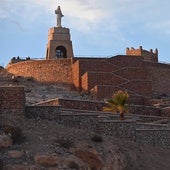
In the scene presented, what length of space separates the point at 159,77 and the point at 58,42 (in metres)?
9.32

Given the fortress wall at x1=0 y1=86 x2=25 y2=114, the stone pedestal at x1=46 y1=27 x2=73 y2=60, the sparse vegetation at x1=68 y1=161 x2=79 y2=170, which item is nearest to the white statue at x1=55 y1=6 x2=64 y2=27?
the stone pedestal at x1=46 y1=27 x2=73 y2=60

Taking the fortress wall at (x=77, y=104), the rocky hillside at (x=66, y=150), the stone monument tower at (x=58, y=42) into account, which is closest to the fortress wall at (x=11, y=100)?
the rocky hillside at (x=66, y=150)

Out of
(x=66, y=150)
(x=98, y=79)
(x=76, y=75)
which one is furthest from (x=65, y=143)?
(x=76, y=75)

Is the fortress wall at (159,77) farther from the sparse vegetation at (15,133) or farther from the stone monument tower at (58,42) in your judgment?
the sparse vegetation at (15,133)

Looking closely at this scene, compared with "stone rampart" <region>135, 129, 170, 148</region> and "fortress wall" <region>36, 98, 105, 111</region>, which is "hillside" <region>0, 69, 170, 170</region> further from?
"fortress wall" <region>36, 98, 105, 111</region>

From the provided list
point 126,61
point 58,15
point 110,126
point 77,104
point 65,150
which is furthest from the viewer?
point 58,15

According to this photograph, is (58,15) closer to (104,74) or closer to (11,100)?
(104,74)

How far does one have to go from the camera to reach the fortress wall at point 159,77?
53.3m

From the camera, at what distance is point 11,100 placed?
27625mm

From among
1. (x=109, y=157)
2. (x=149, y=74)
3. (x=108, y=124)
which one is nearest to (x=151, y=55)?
(x=149, y=74)

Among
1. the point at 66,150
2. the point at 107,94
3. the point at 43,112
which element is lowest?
the point at 66,150

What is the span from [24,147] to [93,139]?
180 inches

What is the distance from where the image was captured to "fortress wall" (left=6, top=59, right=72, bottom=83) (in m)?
50.6

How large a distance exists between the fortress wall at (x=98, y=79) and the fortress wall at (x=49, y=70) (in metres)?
3.25
